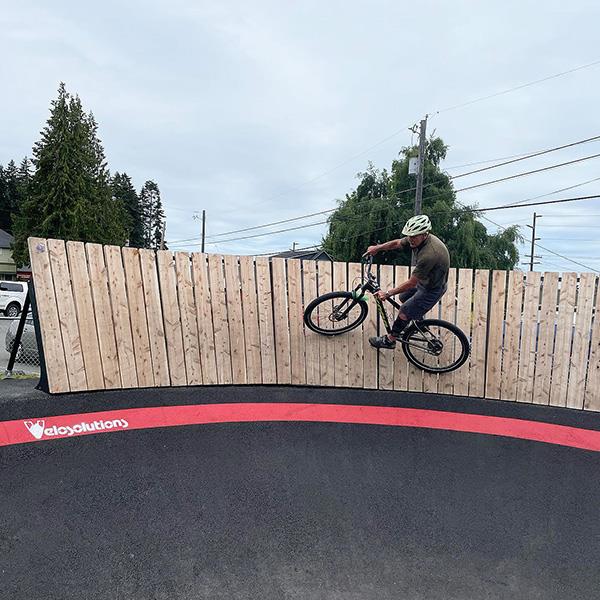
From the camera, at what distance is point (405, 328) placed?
16.7 feet

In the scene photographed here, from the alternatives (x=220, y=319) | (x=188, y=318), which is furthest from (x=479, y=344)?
(x=188, y=318)

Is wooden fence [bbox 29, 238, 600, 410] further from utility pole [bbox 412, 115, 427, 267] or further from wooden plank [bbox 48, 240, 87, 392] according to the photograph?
utility pole [bbox 412, 115, 427, 267]

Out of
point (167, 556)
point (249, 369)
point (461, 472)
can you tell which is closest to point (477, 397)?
point (461, 472)

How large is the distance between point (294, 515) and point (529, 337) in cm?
412

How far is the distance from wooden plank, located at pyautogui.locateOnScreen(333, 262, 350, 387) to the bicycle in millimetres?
162

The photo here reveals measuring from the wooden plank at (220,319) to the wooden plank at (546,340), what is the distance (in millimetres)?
4103

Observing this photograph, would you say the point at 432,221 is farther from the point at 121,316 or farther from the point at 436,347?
the point at 121,316

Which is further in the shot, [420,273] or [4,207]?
[4,207]

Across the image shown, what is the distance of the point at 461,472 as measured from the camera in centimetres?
343

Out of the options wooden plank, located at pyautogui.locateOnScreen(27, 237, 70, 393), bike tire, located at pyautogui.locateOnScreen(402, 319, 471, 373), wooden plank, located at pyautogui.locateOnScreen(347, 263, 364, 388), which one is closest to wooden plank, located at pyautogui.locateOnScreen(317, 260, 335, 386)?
wooden plank, located at pyautogui.locateOnScreen(347, 263, 364, 388)

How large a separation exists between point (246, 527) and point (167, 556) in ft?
1.69

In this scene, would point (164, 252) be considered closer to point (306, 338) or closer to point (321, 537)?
point (306, 338)

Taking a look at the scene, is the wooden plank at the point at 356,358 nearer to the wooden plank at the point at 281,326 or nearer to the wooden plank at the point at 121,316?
the wooden plank at the point at 281,326

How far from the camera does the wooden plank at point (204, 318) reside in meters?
5.06
